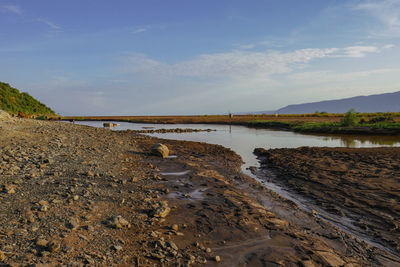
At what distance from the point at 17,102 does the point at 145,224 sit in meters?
37.2

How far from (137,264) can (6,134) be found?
42.8ft

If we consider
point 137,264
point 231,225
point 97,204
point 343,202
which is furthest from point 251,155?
point 137,264

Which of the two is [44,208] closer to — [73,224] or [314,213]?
[73,224]

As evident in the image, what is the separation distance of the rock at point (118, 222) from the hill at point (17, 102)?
1262 inches

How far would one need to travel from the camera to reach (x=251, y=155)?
1969 centimetres

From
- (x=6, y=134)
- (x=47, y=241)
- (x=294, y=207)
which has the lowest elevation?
(x=294, y=207)

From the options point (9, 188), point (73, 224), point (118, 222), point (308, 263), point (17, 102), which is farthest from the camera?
point (17, 102)

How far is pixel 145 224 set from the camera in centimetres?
586

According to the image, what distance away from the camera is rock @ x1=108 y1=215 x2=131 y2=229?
215 inches

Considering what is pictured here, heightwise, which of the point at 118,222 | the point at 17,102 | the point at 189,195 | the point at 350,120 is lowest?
the point at 189,195

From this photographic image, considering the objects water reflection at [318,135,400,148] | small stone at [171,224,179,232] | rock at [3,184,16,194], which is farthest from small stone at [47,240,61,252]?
water reflection at [318,135,400,148]

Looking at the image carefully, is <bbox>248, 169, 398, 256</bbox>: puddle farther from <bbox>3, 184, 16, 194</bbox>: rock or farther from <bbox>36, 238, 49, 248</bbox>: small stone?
<bbox>3, 184, 16, 194</bbox>: rock

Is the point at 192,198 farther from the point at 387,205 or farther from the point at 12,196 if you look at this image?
the point at 387,205

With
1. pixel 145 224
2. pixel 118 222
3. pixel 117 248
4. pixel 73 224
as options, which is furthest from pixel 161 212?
pixel 73 224
